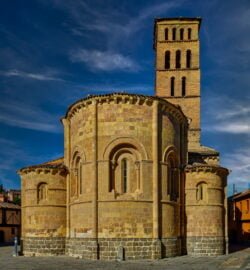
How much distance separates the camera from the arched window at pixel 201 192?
2528 centimetres

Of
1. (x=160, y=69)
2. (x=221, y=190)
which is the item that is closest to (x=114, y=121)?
(x=221, y=190)

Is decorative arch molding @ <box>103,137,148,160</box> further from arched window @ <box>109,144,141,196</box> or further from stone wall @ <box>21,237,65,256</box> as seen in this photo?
stone wall @ <box>21,237,65,256</box>

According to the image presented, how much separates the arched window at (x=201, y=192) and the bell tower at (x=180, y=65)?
40.7 feet

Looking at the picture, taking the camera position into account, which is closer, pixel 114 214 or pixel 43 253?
pixel 114 214

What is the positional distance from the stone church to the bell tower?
41.1ft

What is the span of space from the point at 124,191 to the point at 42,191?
6488mm

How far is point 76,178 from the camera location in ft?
80.6

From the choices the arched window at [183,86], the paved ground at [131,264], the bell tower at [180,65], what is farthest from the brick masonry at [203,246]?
the arched window at [183,86]

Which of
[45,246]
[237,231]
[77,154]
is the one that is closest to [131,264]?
[45,246]

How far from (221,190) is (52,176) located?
37.3 ft

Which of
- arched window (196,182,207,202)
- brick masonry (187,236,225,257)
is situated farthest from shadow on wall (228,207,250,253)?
arched window (196,182,207,202)

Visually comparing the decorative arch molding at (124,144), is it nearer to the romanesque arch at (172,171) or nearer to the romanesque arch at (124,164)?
the romanesque arch at (124,164)

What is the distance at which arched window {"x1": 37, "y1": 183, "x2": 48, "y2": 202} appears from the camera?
25625mm

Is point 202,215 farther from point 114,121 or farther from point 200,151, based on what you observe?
point 200,151
